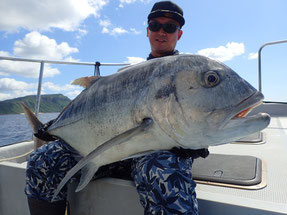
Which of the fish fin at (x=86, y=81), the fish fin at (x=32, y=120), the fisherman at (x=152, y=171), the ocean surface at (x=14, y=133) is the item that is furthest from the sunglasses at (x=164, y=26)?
the ocean surface at (x=14, y=133)

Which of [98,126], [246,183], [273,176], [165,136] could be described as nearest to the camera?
[165,136]

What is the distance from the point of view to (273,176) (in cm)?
226

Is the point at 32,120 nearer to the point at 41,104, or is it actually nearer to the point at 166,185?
the point at 166,185

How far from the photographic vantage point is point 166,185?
1.41m

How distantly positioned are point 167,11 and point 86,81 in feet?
4.03

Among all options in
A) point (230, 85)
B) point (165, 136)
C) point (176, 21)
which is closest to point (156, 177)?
point (165, 136)

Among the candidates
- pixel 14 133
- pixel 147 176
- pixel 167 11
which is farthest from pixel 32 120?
pixel 14 133

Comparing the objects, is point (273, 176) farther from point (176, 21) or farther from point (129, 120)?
point (176, 21)

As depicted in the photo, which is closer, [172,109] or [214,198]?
[172,109]

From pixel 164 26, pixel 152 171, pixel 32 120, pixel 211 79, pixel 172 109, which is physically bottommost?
pixel 152 171

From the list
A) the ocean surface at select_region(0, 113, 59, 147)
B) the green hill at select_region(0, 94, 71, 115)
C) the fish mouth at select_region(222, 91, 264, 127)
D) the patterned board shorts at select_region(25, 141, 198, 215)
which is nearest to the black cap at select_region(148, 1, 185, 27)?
the fish mouth at select_region(222, 91, 264, 127)

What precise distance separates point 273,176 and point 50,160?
2.22 metres

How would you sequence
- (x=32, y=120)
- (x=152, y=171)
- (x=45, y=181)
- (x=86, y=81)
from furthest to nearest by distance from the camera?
(x=32, y=120), (x=86, y=81), (x=45, y=181), (x=152, y=171)

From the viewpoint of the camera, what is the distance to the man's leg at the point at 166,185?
4.46 feet
